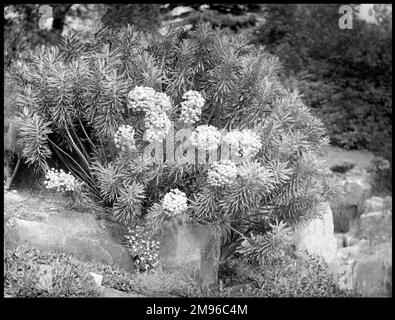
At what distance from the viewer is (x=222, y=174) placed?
21.8ft

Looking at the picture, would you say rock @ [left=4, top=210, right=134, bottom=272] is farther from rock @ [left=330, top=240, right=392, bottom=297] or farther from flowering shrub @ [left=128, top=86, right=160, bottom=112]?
rock @ [left=330, top=240, right=392, bottom=297]

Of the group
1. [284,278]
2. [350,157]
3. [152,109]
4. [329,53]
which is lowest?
[284,278]

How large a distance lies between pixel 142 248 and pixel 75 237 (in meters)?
0.75

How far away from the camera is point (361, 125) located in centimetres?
1398

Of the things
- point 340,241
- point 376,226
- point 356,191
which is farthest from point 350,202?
point 340,241

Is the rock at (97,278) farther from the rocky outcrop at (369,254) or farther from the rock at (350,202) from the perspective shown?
the rock at (350,202)

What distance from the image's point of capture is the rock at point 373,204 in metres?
12.0

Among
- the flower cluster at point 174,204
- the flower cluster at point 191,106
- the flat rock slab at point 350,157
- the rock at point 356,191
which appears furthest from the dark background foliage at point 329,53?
the flower cluster at point 174,204

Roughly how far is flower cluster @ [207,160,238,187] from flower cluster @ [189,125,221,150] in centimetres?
20

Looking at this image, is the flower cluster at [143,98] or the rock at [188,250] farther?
the rock at [188,250]

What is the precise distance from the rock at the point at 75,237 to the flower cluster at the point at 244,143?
5.42ft

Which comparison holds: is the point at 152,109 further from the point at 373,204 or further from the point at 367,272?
the point at 373,204

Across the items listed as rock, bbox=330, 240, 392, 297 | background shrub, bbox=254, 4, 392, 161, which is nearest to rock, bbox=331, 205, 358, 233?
rock, bbox=330, 240, 392, 297

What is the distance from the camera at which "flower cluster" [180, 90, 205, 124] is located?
6938mm
